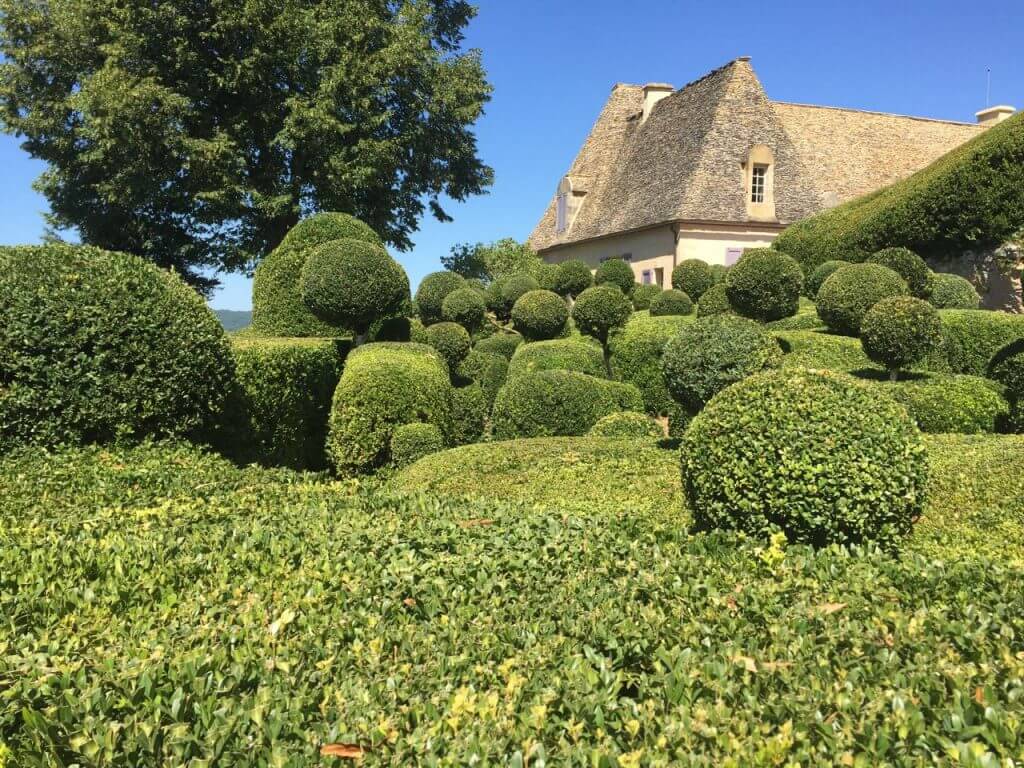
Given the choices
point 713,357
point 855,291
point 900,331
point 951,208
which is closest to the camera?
point 713,357

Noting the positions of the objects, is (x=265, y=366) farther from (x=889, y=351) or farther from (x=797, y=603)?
(x=889, y=351)

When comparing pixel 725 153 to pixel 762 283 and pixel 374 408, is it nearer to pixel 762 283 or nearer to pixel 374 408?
pixel 762 283

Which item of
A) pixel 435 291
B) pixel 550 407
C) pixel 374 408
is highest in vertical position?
pixel 435 291

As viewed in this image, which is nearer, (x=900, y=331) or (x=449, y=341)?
(x=900, y=331)

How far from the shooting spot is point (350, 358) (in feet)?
36.7

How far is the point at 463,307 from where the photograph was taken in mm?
18375

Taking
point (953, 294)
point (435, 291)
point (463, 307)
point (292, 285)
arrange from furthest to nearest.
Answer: point (435, 291)
point (463, 307)
point (953, 294)
point (292, 285)

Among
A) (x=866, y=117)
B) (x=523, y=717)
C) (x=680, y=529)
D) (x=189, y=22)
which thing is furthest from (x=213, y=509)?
(x=866, y=117)

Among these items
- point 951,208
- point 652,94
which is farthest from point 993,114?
point 951,208

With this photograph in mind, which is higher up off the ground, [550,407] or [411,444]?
[550,407]

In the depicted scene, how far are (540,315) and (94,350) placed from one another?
33.6 ft

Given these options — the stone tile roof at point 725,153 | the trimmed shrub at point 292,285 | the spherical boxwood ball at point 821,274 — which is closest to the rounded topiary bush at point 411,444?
the trimmed shrub at point 292,285

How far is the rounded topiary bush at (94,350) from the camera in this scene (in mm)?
6746

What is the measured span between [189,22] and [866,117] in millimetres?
26483
